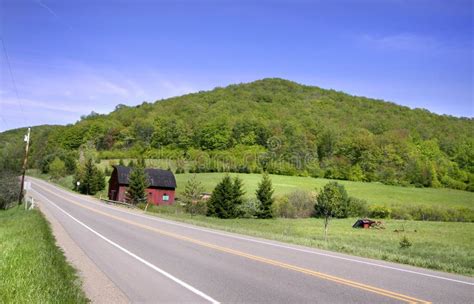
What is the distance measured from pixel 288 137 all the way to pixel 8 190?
78.4 meters

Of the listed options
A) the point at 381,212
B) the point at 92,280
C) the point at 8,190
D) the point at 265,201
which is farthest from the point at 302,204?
the point at 92,280

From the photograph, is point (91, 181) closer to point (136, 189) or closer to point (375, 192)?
point (136, 189)

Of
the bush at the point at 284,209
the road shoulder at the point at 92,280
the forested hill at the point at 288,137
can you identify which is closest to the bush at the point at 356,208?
the bush at the point at 284,209

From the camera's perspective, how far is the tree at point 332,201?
52.1 m

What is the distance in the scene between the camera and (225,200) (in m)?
50.4

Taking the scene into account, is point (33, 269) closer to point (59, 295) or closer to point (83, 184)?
point (59, 295)

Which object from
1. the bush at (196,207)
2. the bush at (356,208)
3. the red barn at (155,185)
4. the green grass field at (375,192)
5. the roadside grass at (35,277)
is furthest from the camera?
the green grass field at (375,192)

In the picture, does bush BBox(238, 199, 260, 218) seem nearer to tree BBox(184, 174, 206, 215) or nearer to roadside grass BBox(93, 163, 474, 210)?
tree BBox(184, 174, 206, 215)

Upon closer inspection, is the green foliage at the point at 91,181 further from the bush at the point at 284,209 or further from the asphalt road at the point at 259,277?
the asphalt road at the point at 259,277

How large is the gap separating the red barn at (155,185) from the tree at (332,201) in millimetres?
24552

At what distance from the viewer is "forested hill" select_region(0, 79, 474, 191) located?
3883 inches

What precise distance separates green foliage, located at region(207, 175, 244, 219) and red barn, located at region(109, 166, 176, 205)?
715 inches

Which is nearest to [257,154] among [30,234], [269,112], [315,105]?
[269,112]

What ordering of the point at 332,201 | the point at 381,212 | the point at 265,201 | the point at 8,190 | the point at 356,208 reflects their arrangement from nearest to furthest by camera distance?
the point at 8,190 → the point at 332,201 → the point at 265,201 → the point at 381,212 → the point at 356,208
